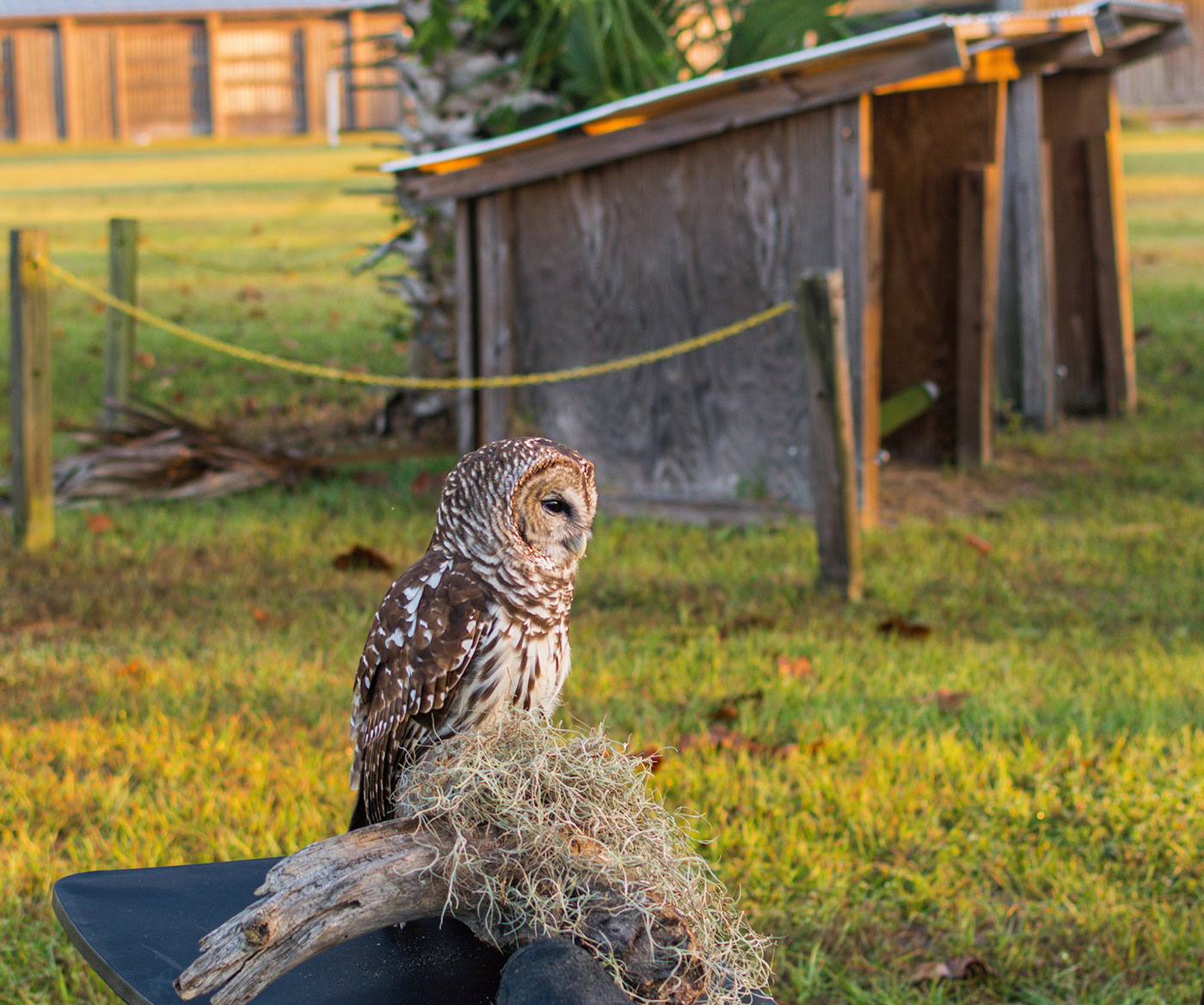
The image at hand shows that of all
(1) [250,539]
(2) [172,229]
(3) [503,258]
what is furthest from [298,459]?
(2) [172,229]

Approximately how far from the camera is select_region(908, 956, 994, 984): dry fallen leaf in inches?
124

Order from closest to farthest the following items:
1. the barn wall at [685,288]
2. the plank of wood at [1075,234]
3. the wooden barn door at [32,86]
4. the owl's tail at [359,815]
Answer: the owl's tail at [359,815] < the barn wall at [685,288] < the plank of wood at [1075,234] < the wooden barn door at [32,86]

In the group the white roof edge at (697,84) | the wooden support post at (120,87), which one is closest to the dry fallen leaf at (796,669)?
the white roof edge at (697,84)

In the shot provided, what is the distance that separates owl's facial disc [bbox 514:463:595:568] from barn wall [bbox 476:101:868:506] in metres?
4.42

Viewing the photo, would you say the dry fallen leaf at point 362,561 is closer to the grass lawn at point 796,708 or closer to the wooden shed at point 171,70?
the grass lawn at point 796,708

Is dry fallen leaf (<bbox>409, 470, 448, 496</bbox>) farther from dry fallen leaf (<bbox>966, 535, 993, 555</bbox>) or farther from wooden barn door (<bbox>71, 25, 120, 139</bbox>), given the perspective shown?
wooden barn door (<bbox>71, 25, 120, 139</bbox>)

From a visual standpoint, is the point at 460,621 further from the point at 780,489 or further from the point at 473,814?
the point at 780,489

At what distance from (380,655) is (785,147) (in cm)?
478

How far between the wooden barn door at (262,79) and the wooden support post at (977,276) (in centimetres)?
2515

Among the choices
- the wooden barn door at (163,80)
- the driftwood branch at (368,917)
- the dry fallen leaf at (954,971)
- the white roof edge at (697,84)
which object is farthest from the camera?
the wooden barn door at (163,80)

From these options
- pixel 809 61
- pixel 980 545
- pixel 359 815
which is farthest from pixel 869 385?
pixel 359 815

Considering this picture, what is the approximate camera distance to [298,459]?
24.7 ft

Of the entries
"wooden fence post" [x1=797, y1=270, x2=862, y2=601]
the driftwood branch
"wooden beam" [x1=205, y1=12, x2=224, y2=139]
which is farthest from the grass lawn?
"wooden beam" [x1=205, y1=12, x2=224, y2=139]

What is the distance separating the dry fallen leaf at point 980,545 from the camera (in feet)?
20.6
